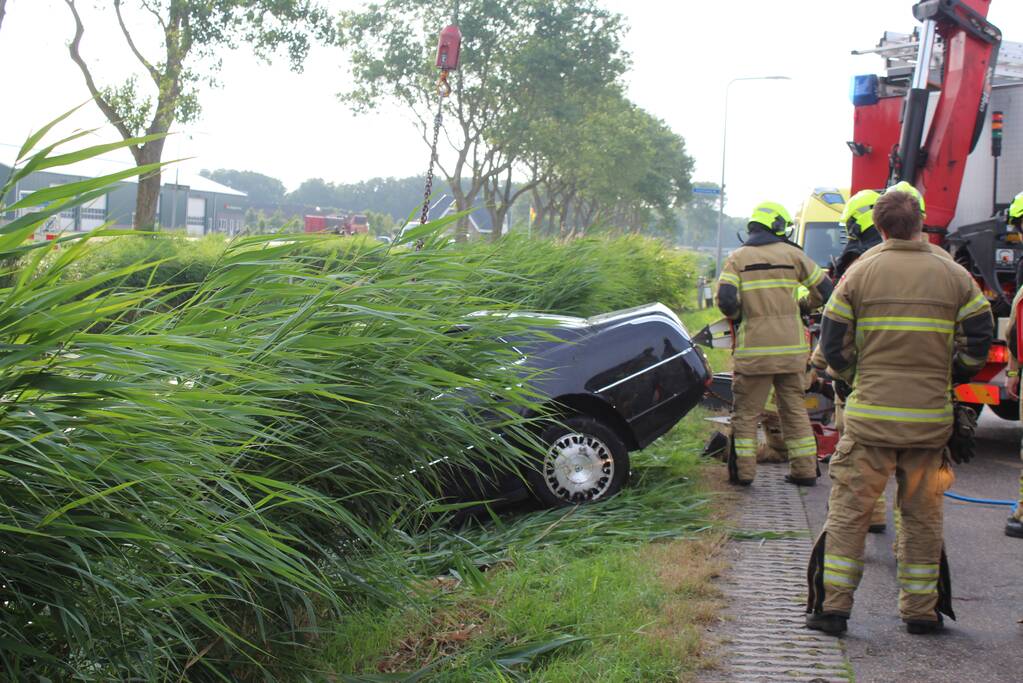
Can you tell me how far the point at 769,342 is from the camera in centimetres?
841

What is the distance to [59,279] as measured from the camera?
277 centimetres

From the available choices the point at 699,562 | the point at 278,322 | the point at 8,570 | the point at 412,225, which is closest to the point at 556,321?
the point at 412,225

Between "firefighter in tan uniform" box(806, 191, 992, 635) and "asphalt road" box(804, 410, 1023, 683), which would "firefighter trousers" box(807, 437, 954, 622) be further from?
"asphalt road" box(804, 410, 1023, 683)

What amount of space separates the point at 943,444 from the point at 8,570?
4.07 meters

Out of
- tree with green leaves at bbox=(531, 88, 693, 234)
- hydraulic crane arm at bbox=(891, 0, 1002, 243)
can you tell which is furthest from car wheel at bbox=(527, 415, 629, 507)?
tree with green leaves at bbox=(531, 88, 693, 234)

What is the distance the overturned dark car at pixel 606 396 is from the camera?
6883mm

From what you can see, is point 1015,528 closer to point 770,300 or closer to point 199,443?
point 770,300

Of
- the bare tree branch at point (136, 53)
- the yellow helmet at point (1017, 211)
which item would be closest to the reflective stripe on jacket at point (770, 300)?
the yellow helmet at point (1017, 211)

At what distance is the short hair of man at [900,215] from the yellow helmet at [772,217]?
3.18 meters

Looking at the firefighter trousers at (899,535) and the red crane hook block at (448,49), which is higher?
the red crane hook block at (448,49)

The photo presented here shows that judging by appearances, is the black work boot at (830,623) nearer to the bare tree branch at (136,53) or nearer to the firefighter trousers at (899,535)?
the firefighter trousers at (899,535)

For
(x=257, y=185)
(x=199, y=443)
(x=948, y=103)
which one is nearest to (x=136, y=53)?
(x=948, y=103)

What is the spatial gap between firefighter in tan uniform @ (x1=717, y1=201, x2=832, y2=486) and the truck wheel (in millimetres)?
2402

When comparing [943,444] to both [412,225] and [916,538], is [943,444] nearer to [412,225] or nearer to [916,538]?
[916,538]
